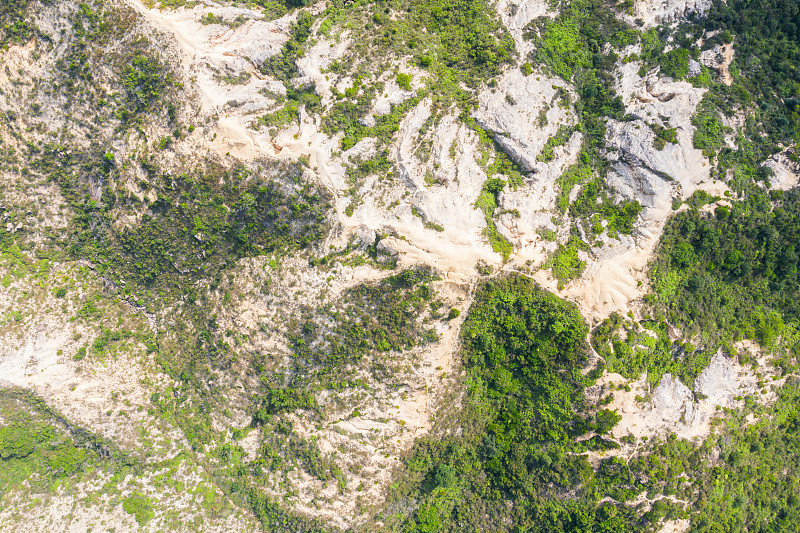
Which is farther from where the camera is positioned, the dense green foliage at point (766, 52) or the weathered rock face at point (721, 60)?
the weathered rock face at point (721, 60)

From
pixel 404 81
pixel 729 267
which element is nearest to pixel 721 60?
pixel 729 267

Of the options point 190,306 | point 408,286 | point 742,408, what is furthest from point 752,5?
point 190,306

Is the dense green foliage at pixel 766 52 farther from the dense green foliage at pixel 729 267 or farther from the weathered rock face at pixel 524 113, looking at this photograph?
the weathered rock face at pixel 524 113

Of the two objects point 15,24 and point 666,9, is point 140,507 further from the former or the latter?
point 666,9

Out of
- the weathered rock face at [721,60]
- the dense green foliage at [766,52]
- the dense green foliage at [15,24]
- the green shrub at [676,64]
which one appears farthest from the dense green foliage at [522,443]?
the dense green foliage at [15,24]

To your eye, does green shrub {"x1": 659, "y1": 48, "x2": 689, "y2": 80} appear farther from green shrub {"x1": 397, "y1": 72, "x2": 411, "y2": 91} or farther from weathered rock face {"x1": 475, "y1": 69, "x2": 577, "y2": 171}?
green shrub {"x1": 397, "y1": 72, "x2": 411, "y2": 91}

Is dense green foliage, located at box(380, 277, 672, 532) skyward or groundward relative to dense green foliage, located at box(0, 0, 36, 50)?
groundward

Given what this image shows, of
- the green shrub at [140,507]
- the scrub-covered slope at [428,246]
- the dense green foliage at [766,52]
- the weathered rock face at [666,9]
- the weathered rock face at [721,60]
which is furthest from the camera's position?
the green shrub at [140,507]

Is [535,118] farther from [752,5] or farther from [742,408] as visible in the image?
[742,408]

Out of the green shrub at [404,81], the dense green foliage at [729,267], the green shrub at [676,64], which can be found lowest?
the dense green foliage at [729,267]

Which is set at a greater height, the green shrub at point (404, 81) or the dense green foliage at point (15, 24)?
the dense green foliage at point (15, 24)

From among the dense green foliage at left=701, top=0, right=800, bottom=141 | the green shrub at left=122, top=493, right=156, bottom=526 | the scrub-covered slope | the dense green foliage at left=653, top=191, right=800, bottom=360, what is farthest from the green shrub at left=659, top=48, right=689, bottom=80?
the green shrub at left=122, top=493, right=156, bottom=526
